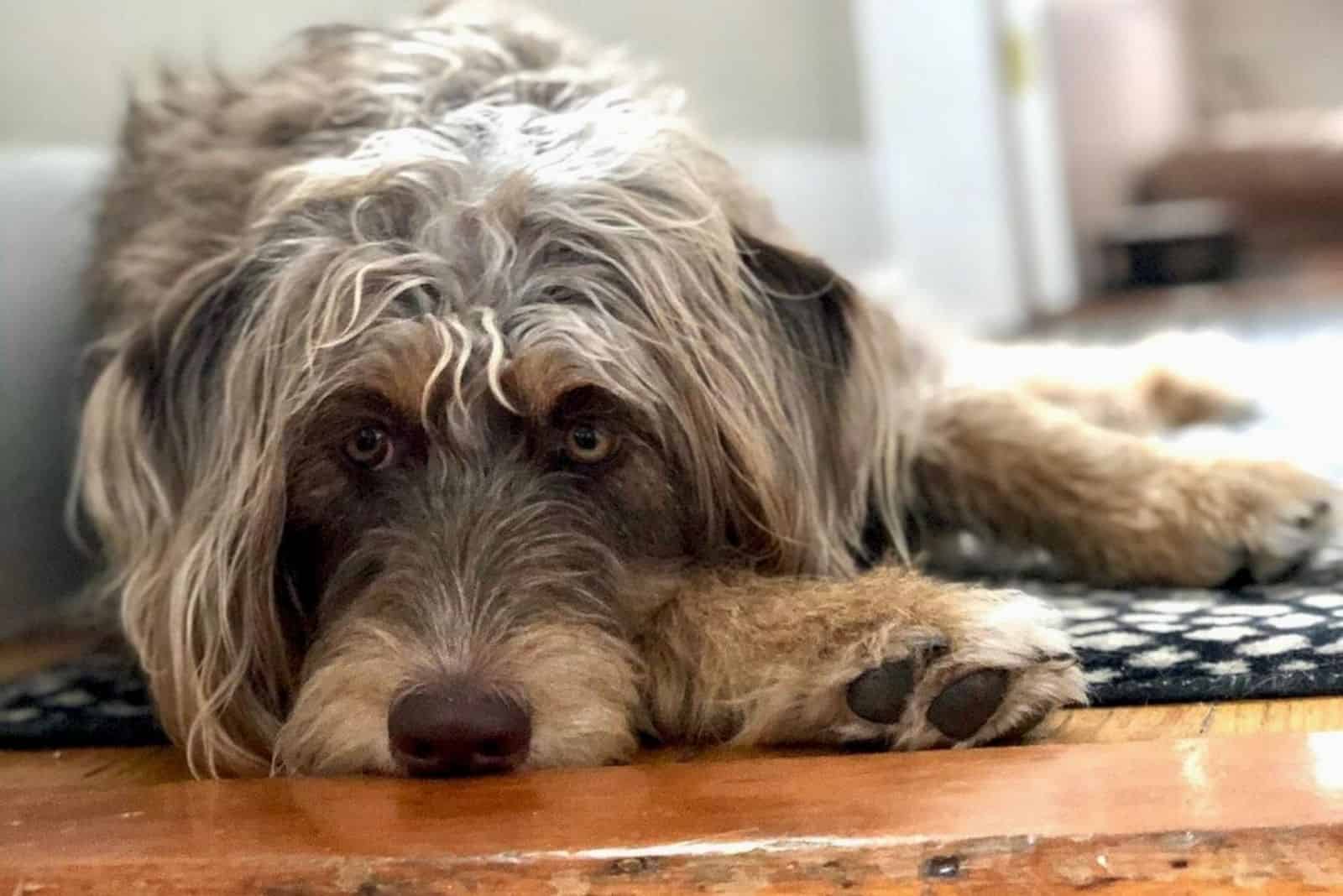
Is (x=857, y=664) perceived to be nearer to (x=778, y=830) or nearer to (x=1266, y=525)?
(x=778, y=830)

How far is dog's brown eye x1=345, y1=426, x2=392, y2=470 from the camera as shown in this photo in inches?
60.8

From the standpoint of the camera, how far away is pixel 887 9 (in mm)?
5191

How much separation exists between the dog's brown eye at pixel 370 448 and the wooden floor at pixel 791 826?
0.98ft

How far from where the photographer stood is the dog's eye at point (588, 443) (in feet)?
5.09

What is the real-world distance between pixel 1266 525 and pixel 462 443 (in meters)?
0.88

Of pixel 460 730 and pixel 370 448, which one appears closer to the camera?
pixel 460 730

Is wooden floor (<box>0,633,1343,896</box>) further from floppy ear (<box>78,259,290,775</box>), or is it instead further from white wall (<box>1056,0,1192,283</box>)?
white wall (<box>1056,0,1192,283</box>)

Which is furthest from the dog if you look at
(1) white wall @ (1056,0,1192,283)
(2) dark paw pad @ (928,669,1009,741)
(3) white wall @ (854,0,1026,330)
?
(1) white wall @ (1056,0,1192,283)

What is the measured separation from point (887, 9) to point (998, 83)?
53 centimetres

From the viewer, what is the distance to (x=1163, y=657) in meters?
1.58

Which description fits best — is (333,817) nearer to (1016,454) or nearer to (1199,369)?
(1016,454)

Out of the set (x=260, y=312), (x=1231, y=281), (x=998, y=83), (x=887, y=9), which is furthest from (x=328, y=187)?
(x=1231, y=281)

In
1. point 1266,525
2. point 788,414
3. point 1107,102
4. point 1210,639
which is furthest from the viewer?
point 1107,102

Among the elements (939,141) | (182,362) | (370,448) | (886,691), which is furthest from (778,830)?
(939,141)
